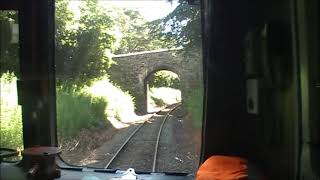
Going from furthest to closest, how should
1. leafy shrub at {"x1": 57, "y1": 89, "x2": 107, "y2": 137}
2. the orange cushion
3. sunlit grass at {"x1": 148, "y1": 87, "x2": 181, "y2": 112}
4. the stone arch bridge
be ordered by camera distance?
sunlit grass at {"x1": 148, "y1": 87, "x2": 181, "y2": 112}, the stone arch bridge, leafy shrub at {"x1": 57, "y1": 89, "x2": 107, "y2": 137}, the orange cushion

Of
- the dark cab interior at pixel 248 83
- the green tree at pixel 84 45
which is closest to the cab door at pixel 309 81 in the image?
the dark cab interior at pixel 248 83

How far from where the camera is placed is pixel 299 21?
2836 millimetres

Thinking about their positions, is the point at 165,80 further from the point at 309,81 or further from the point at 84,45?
the point at 309,81

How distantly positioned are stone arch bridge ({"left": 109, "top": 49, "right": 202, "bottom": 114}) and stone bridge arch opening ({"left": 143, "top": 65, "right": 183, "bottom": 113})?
0.05 feet

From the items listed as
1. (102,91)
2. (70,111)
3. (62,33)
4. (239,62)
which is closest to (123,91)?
(102,91)

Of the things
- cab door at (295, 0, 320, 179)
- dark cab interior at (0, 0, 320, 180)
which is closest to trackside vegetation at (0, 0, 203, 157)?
dark cab interior at (0, 0, 320, 180)

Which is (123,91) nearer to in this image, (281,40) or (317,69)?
(281,40)

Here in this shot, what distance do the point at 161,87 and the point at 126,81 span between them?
0.43 metres

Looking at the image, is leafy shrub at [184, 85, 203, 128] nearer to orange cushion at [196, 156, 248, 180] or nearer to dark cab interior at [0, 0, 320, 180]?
dark cab interior at [0, 0, 320, 180]

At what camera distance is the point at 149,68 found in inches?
176

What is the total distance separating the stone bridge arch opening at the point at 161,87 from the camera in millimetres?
4213

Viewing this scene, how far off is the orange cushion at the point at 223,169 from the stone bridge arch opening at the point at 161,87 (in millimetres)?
711

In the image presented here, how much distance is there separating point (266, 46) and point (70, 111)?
5.84ft

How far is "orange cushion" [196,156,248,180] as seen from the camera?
3146mm
